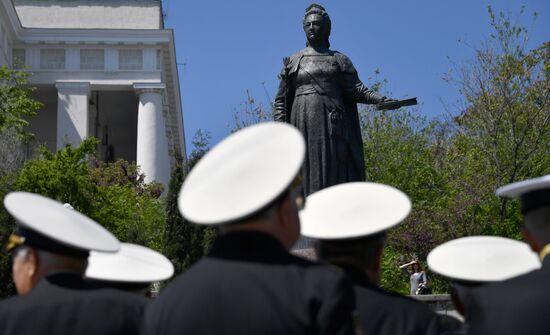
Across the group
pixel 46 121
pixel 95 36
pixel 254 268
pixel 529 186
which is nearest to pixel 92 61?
pixel 95 36

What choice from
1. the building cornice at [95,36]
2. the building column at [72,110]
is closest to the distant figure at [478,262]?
the building column at [72,110]

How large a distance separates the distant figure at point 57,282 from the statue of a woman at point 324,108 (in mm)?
7579

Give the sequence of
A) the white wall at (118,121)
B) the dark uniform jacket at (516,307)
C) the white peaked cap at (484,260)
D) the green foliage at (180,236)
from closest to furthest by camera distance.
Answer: the dark uniform jacket at (516,307), the white peaked cap at (484,260), the green foliage at (180,236), the white wall at (118,121)

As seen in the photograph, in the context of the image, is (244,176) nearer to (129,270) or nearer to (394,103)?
(129,270)

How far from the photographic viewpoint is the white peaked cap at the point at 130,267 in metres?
5.07

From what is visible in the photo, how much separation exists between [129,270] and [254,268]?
163 cm

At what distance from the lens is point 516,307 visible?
405cm

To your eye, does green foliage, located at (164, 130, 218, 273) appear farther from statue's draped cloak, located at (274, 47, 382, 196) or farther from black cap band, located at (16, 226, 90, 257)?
black cap band, located at (16, 226, 90, 257)

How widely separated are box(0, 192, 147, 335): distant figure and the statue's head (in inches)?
318

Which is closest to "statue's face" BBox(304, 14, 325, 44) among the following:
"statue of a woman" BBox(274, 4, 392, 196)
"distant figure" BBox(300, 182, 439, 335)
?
"statue of a woman" BBox(274, 4, 392, 196)

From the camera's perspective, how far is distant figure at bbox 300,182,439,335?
4.20 meters

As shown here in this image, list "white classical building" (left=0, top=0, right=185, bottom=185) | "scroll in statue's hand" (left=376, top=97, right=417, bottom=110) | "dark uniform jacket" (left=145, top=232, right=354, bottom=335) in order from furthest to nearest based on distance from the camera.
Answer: "white classical building" (left=0, top=0, right=185, bottom=185) → "scroll in statue's hand" (left=376, top=97, right=417, bottom=110) → "dark uniform jacket" (left=145, top=232, right=354, bottom=335)

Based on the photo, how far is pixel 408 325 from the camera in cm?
444

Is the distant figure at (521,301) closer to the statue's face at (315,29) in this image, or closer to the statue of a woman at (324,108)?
the statue of a woman at (324,108)
